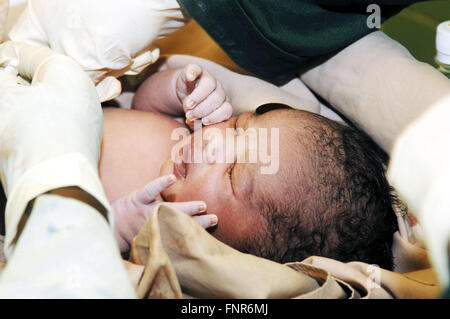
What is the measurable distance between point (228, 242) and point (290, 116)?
248mm

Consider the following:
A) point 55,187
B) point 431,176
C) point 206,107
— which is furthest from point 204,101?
point 431,176

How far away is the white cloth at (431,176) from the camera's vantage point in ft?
0.97

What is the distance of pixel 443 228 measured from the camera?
0.97ft

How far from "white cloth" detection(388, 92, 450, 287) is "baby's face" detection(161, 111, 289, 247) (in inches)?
13.4

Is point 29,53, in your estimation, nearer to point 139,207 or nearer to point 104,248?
point 139,207

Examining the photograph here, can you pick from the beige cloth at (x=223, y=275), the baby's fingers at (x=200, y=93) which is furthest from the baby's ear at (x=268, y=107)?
the beige cloth at (x=223, y=275)

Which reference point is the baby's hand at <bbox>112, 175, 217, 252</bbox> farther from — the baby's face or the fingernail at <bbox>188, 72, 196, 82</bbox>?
the fingernail at <bbox>188, 72, 196, 82</bbox>

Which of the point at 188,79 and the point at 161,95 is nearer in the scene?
the point at 188,79

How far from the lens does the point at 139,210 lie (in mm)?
716

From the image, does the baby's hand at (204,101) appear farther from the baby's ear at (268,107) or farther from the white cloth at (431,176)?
the white cloth at (431,176)

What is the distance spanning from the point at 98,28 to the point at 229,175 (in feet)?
1.16

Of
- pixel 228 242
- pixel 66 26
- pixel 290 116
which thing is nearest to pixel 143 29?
pixel 66 26

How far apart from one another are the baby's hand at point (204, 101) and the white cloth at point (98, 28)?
0.11 meters

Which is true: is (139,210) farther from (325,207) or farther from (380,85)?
(380,85)
